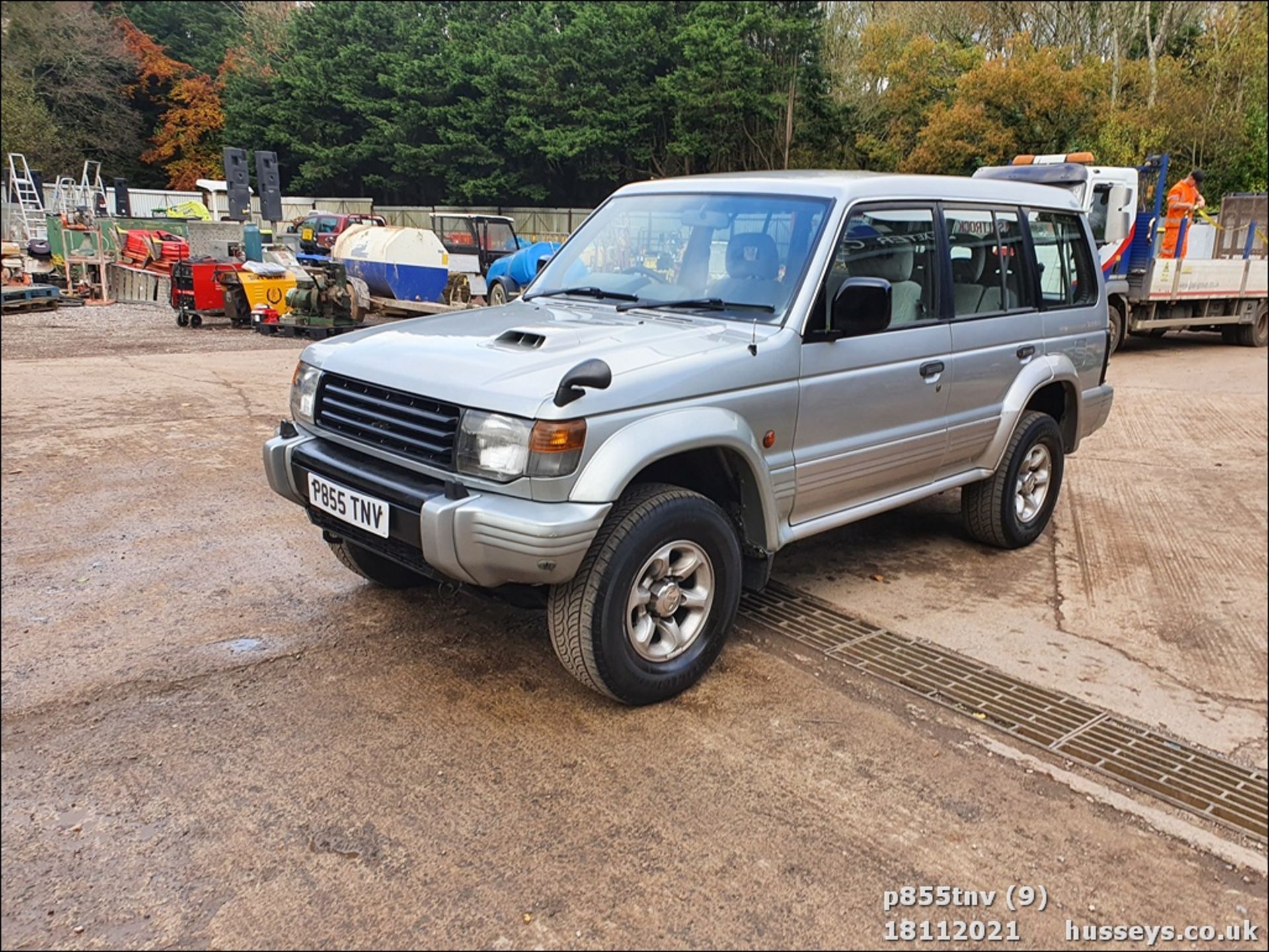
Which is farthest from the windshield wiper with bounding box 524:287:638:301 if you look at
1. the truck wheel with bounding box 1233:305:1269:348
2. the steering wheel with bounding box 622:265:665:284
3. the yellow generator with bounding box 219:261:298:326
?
the truck wheel with bounding box 1233:305:1269:348

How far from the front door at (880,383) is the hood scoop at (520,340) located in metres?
1.08

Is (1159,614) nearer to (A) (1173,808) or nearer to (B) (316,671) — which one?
(A) (1173,808)

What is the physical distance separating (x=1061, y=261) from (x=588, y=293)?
2903 millimetres

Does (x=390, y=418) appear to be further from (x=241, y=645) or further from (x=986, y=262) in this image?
(x=986, y=262)

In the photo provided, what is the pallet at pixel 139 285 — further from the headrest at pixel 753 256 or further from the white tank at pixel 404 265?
the headrest at pixel 753 256

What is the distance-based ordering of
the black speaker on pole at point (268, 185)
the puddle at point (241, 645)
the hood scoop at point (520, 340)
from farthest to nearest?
the black speaker on pole at point (268, 185)
the puddle at point (241, 645)
the hood scoop at point (520, 340)

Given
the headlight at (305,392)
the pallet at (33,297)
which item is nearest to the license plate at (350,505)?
the headlight at (305,392)

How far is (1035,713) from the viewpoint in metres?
3.70

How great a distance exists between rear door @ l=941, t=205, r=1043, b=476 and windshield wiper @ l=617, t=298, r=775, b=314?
1204 mm

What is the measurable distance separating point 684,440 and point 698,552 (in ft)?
1.58

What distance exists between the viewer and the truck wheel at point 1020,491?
5262mm

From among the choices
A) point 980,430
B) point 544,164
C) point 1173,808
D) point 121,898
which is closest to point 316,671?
point 121,898

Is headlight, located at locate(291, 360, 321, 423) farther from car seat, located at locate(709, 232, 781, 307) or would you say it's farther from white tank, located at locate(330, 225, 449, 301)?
white tank, located at locate(330, 225, 449, 301)

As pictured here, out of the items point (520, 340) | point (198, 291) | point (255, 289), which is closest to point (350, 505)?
point (520, 340)
